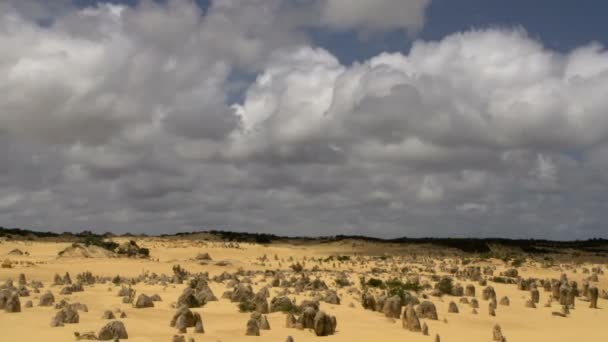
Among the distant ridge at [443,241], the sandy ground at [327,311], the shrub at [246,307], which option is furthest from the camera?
the distant ridge at [443,241]

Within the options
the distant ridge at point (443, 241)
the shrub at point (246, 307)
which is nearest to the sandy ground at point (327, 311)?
the shrub at point (246, 307)

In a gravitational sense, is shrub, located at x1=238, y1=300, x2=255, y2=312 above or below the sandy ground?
above

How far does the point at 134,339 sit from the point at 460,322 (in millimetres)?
10566

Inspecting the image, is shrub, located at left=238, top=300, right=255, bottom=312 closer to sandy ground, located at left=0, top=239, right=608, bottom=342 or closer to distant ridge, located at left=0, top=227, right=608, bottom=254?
sandy ground, located at left=0, top=239, right=608, bottom=342

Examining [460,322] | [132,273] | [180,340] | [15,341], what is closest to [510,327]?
[460,322]

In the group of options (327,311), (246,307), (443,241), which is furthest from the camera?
(443,241)

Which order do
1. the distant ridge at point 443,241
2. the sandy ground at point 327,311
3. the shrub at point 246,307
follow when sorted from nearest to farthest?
the sandy ground at point 327,311 → the shrub at point 246,307 → the distant ridge at point 443,241

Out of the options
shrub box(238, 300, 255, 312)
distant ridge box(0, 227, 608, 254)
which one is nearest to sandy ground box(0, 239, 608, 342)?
shrub box(238, 300, 255, 312)

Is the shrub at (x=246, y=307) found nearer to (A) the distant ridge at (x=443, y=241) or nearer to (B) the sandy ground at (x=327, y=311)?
(B) the sandy ground at (x=327, y=311)

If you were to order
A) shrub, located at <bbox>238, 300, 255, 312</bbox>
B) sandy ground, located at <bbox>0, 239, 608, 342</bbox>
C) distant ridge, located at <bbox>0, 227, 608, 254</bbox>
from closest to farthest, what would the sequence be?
1. sandy ground, located at <bbox>0, 239, 608, 342</bbox>
2. shrub, located at <bbox>238, 300, 255, 312</bbox>
3. distant ridge, located at <bbox>0, 227, 608, 254</bbox>

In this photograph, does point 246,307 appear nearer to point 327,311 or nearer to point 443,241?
point 327,311

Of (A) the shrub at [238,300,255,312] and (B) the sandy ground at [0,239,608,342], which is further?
(A) the shrub at [238,300,255,312]

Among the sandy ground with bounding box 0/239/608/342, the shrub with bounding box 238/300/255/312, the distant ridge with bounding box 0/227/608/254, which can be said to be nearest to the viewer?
the sandy ground with bounding box 0/239/608/342

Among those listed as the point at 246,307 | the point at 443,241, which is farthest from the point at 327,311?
the point at 443,241
